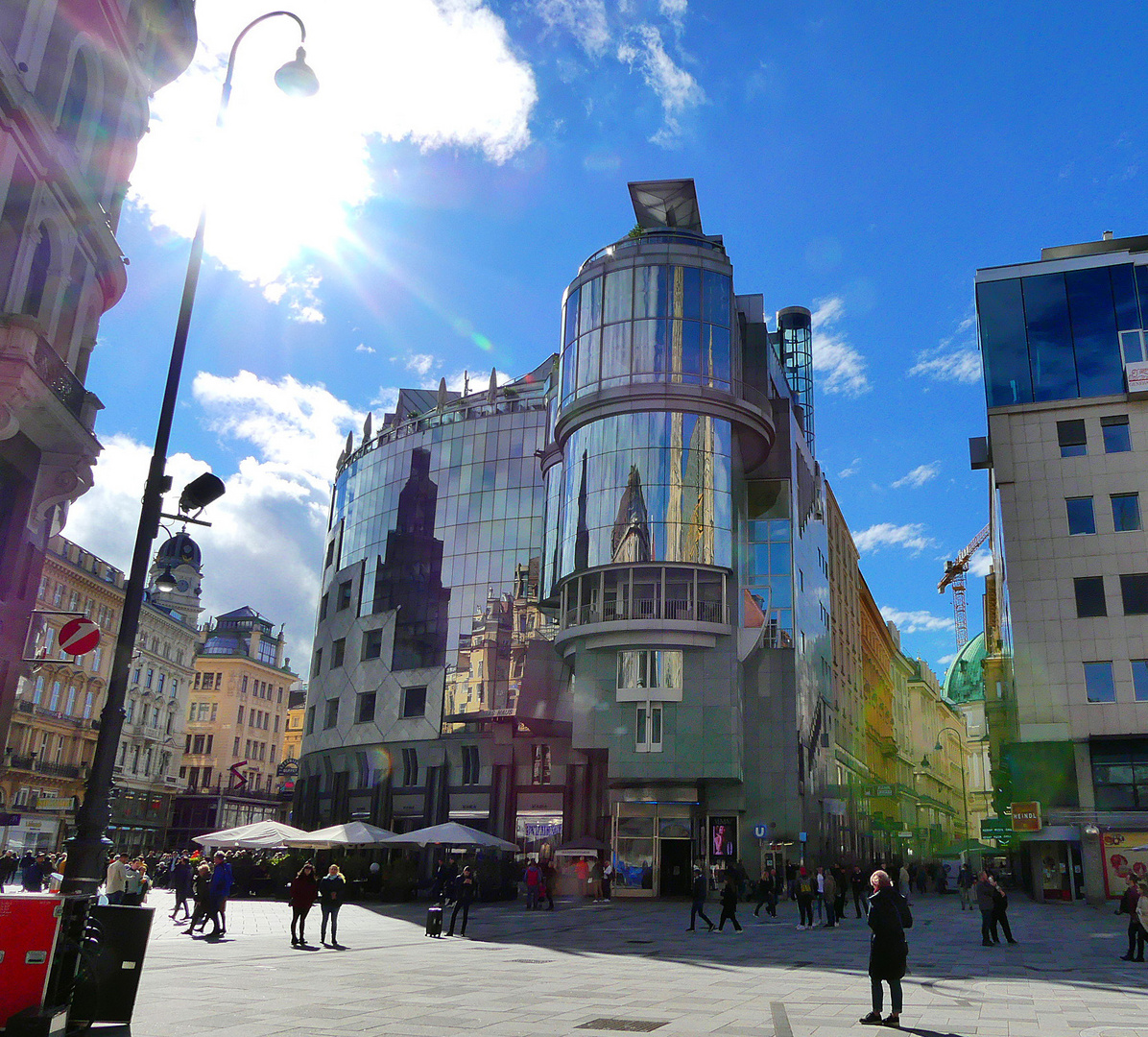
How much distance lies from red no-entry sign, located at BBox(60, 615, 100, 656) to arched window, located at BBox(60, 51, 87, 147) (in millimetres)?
12259

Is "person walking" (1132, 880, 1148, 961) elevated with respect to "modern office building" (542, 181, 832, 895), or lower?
lower

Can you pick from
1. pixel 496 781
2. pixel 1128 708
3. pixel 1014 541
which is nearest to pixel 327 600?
pixel 496 781

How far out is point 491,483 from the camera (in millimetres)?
66125

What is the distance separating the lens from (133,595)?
1120 cm

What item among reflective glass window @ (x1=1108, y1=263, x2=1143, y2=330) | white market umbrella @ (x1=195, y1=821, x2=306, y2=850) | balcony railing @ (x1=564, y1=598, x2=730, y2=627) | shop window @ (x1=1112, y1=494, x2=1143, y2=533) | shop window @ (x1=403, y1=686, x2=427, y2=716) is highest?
reflective glass window @ (x1=1108, y1=263, x2=1143, y2=330)

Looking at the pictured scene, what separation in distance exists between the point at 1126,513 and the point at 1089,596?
4702mm

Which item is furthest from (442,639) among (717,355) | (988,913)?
(988,913)

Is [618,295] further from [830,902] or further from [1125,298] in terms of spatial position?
[830,902]

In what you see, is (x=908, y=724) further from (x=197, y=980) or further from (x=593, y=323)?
(x=197, y=980)

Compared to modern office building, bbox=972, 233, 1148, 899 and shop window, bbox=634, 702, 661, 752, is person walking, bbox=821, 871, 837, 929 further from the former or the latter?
modern office building, bbox=972, 233, 1148, 899

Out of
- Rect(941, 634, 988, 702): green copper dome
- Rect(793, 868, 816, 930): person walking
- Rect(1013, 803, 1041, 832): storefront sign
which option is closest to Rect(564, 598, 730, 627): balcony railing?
Rect(793, 868, 816, 930): person walking

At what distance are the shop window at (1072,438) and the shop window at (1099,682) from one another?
1117cm

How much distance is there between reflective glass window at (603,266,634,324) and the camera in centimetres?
Result: 4912

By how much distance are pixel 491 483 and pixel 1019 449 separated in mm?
32706
